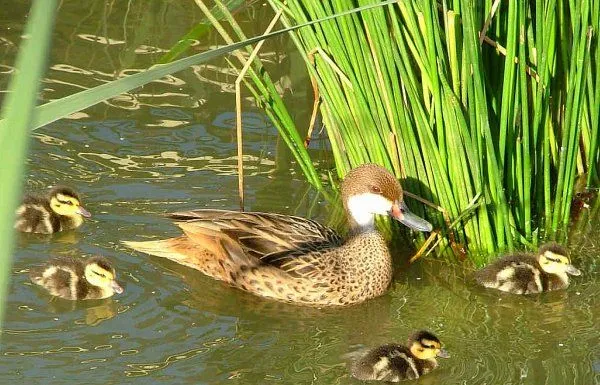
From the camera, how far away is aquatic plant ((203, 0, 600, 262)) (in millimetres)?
4855

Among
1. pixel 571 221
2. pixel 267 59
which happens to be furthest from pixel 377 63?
pixel 267 59

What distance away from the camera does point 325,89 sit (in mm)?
5480

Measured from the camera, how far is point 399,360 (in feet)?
14.2

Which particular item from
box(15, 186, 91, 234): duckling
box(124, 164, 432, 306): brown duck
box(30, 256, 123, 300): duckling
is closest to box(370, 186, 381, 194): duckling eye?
box(124, 164, 432, 306): brown duck

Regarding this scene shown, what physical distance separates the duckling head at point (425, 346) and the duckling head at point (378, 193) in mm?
899

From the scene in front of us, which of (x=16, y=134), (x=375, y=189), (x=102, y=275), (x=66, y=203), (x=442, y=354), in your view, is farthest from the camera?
(x=66, y=203)

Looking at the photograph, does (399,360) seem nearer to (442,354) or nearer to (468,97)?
(442,354)

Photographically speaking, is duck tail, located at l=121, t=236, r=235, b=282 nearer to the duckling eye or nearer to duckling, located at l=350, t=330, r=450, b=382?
the duckling eye

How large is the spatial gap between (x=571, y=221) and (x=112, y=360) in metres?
2.82

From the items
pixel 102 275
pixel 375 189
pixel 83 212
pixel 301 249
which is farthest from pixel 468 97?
pixel 83 212

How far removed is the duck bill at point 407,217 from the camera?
17.1 feet

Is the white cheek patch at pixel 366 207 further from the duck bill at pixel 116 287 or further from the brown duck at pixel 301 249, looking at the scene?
the duck bill at pixel 116 287

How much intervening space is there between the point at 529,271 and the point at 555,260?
5.2 inches

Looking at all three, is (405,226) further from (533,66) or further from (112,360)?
(112,360)
